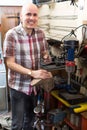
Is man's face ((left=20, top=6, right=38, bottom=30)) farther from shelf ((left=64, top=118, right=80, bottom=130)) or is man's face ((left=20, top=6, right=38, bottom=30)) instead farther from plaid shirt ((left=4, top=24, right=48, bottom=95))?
shelf ((left=64, top=118, right=80, bottom=130))

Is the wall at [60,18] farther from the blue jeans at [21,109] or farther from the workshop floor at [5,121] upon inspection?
the workshop floor at [5,121]

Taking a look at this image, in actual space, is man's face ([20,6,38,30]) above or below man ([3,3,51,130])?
above

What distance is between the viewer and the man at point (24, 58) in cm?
175

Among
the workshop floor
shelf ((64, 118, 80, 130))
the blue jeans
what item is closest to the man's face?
the blue jeans

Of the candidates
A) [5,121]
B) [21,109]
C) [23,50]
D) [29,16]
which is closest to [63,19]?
[29,16]

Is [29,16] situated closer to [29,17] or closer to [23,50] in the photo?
[29,17]

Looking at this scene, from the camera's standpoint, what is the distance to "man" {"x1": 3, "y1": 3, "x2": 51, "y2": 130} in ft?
5.75

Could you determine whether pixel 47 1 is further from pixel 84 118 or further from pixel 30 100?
pixel 84 118

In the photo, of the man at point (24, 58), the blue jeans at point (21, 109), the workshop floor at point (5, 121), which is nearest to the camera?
the man at point (24, 58)

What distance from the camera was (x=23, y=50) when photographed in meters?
1.80

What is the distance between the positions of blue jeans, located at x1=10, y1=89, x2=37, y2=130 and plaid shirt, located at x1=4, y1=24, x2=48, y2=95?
0.08 meters

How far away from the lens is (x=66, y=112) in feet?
6.03

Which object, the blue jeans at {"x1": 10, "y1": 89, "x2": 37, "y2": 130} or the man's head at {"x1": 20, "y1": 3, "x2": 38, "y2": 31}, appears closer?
the man's head at {"x1": 20, "y1": 3, "x2": 38, "y2": 31}

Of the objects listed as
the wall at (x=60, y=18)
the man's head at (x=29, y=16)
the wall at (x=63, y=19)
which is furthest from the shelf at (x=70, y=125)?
the man's head at (x=29, y=16)
